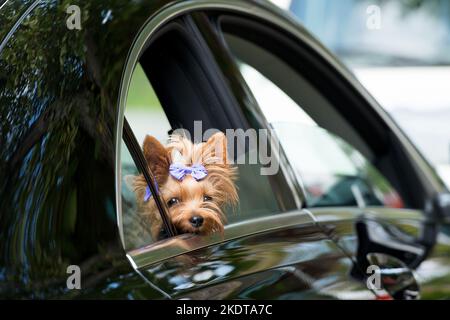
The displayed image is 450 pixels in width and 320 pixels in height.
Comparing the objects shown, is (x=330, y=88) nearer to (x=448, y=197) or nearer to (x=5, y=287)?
(x=448, y=197)

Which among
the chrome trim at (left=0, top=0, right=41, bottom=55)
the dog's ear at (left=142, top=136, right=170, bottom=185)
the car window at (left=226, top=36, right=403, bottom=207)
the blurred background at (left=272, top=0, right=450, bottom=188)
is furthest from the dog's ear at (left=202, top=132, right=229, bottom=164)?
the blurred background at (left=272, top=0, right=450, bottom=188)

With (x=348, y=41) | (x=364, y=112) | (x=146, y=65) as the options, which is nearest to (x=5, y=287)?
(x=146, y=65)

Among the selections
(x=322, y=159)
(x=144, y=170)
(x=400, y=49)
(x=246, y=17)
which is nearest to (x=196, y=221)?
(x=144, y=170)

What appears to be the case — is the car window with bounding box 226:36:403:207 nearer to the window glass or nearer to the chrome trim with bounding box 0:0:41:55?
the window glass

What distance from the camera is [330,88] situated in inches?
143

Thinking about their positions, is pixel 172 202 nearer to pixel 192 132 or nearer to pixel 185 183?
pixel 185 183

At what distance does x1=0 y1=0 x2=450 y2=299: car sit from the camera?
6.09 ft

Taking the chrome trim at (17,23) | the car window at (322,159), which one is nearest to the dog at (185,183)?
the chrome trim at (17,23)

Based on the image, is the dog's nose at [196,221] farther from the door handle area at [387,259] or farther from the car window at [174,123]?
the door handle area at [387,259]

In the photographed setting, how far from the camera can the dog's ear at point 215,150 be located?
2320 mm

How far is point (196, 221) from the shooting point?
7.48 ft

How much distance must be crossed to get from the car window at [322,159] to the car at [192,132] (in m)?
0.01
